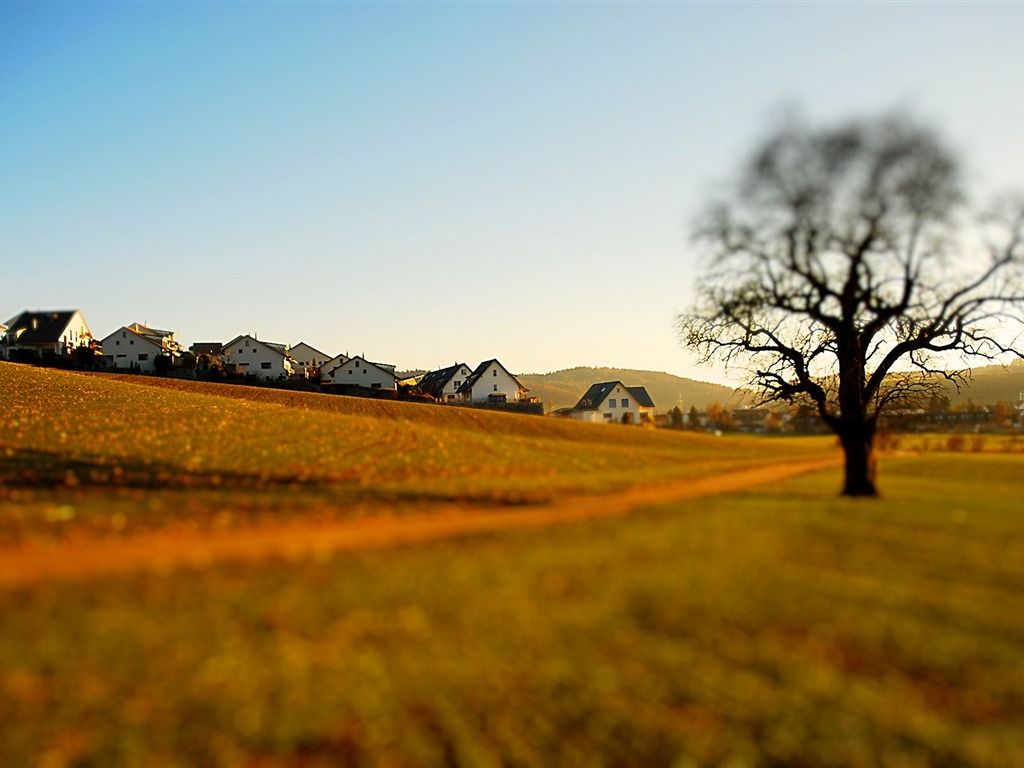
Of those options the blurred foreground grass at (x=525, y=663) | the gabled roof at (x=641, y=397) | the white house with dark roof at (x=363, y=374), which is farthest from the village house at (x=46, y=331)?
the blurred foreground grass at (x=525, y=663)

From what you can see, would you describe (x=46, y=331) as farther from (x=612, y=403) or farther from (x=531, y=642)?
(x=531, y=642)

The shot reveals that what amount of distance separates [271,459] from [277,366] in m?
80.2

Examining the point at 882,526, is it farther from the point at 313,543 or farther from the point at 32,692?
the point at 32,692

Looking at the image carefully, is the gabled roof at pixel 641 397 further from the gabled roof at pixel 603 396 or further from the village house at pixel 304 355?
the village house at pixel 304 355

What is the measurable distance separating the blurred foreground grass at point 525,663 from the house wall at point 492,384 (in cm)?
8274

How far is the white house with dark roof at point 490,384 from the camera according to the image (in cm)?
9619

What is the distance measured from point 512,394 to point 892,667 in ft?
292

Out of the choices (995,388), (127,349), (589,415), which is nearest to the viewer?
(589,415)

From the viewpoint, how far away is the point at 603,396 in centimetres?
9638

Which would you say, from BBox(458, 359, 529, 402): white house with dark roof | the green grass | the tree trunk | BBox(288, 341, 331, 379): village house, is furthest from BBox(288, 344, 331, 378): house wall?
the tree trunk

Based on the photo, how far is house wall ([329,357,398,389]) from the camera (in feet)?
323

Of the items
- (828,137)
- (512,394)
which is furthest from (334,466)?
(512,394)

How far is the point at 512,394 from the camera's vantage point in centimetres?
9800

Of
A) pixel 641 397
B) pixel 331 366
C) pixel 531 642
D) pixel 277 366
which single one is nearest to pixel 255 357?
pixel 277 366
